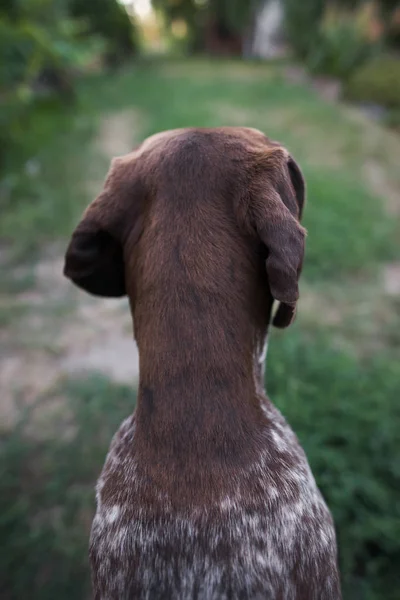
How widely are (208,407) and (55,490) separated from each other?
186cm

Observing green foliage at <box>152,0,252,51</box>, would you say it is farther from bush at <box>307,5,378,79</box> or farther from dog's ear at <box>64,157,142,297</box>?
dog's ear at <box>64,157,142,297</box>

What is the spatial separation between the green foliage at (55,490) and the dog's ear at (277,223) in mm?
1931

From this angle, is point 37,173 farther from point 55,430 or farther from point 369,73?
point 369,73

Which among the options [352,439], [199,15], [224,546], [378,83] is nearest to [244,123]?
[378,83]

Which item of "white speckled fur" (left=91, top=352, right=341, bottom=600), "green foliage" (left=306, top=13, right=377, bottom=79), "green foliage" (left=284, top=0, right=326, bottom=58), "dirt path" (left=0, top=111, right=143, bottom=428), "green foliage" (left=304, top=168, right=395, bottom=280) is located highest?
"green foliage" (left=284, top=0, right=326, bottom=58)

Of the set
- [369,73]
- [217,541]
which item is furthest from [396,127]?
[217,541]

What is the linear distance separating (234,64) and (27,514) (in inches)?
760

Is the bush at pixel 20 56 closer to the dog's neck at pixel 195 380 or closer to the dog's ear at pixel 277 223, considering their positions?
the dog's ear at pixel 277 223

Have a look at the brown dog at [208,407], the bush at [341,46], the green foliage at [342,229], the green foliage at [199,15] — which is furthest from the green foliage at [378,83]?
the green foliage at [199,15]

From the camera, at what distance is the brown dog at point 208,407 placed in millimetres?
1446

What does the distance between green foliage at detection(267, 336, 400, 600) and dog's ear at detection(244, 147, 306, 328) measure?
64.7 inches

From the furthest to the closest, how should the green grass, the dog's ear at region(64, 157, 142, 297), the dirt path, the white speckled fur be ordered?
1. the green grass
2. the dirt path
3. the dog's ear at region(64, 157, 142, 297)
4. the white speckled fur

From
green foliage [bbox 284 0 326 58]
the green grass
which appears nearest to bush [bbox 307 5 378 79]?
green foliage [bbox 284 0 326 58]

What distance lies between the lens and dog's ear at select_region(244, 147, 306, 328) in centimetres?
149
